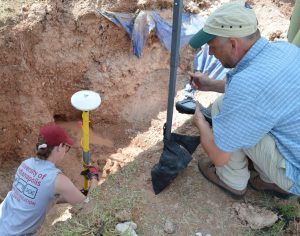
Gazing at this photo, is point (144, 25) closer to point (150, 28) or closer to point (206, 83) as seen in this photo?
point (150, 28)

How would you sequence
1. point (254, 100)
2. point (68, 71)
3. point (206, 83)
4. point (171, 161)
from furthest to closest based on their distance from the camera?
point (68, 71), point (206, 83), point (171, 161), point (254, 100)

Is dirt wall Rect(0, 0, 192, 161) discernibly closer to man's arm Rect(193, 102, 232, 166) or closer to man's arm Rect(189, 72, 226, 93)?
man's arm Rect(189, 72, 226, 93)

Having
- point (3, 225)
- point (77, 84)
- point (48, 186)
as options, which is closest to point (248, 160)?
point (48, 186)

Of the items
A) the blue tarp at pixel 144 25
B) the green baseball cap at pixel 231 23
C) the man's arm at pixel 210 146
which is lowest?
the blue tarp at pixel 144 25

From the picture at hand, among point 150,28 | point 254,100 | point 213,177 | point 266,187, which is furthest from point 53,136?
point 150,28

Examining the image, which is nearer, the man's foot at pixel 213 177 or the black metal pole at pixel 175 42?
the black metal pole at pixel 175 42

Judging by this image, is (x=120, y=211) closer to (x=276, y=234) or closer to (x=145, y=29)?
(x=276, y=234)

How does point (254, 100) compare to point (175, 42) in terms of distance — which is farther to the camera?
point (175, 42)

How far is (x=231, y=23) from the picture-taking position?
244cm

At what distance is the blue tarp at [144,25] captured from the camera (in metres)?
4.90

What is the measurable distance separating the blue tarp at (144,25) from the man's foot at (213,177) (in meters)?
2.25

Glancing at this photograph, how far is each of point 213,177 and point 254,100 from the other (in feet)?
3.53

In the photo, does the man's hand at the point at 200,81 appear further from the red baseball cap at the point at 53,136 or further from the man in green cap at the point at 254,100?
the red baseball cap at the point at 53,136

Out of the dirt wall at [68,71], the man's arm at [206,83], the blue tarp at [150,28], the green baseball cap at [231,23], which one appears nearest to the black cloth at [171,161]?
the man's arm at [206,83]
